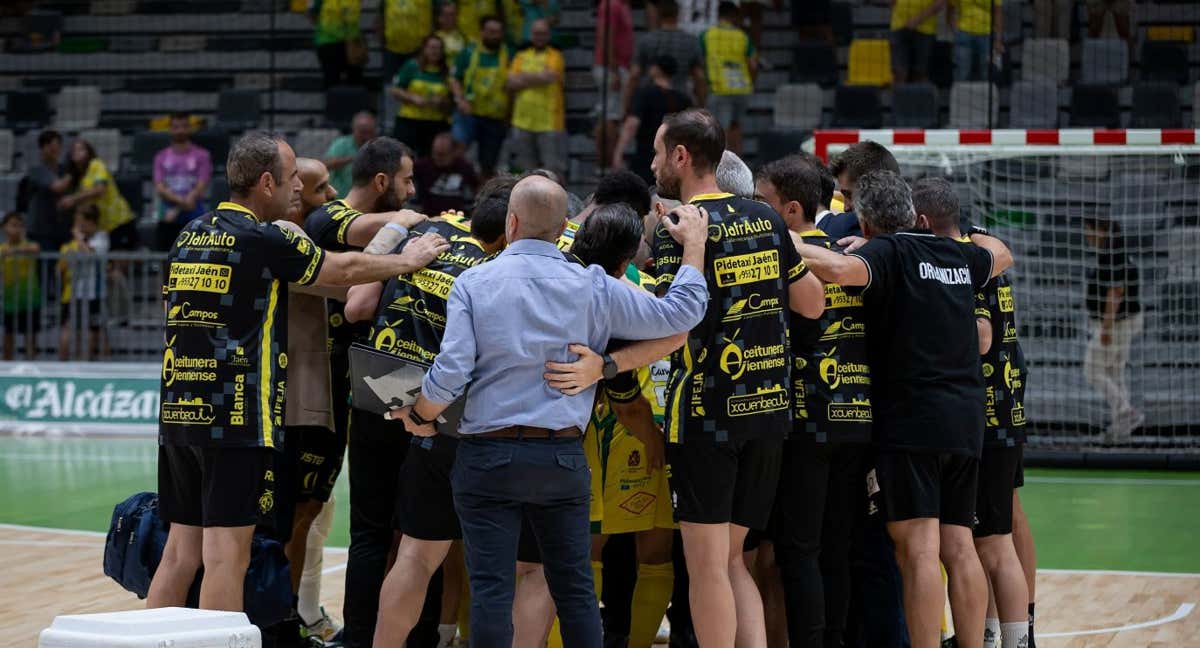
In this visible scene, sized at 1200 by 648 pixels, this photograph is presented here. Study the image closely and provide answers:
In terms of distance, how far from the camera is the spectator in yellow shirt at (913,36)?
14.2m

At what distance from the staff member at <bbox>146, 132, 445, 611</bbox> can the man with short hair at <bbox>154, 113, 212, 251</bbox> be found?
10460 millimetres

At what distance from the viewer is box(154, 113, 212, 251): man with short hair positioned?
1573 cm

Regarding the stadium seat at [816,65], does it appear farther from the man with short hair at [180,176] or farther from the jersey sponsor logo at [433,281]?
the jersey sponsor logo at [433,281]

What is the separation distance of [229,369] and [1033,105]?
419 inches

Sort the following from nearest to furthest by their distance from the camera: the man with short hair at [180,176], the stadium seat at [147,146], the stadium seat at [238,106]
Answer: the man with short hair at [180,176] → the stadium seat at [147,146] → the stadium seat at [238,106]

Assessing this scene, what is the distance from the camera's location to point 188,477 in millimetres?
5684

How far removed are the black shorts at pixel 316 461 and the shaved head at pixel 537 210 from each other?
200cm

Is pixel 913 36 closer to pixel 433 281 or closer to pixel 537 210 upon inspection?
pixel 433 281

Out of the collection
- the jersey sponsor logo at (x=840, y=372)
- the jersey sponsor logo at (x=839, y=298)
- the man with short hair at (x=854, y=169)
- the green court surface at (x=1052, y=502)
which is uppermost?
the man with short hair at (x=854, y=169)

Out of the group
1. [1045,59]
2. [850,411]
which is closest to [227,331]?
[850,411]

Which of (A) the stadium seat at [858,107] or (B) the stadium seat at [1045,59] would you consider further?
(A) the stadium seat at [858,107]

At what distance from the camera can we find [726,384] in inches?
207

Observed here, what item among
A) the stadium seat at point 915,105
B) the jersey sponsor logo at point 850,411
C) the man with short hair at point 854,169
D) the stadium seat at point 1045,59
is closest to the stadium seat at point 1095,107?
the stadium seat at point 1045,59

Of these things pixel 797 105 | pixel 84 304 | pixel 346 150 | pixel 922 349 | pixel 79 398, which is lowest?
pixel 79 398
